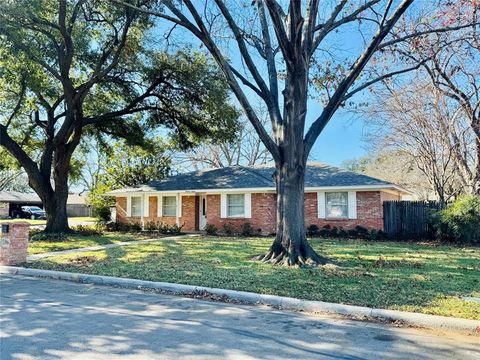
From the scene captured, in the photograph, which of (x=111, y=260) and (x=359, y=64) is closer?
(x=359, y=64)

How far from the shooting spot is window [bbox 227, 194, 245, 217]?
2136 cm

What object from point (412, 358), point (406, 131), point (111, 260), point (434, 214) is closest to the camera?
point (412, 358)

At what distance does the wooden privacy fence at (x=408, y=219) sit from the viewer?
712 inches

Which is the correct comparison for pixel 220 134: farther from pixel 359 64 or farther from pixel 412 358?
pixel 412 358

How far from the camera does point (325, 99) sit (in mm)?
13695

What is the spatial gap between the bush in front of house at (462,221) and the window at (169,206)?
46.3ft

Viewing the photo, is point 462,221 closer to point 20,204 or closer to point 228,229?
point 228,229

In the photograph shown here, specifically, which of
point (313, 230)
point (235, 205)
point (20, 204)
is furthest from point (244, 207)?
point (20, 204)

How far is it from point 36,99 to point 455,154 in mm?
20526

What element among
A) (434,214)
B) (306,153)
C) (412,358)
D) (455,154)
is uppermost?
(455,154)

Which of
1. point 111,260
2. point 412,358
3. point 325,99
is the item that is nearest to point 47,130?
point 111,260

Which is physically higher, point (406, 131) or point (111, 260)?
point (406, 131)

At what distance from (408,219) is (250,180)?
26.9ft

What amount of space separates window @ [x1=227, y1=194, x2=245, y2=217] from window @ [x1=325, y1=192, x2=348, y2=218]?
4.48 metres
